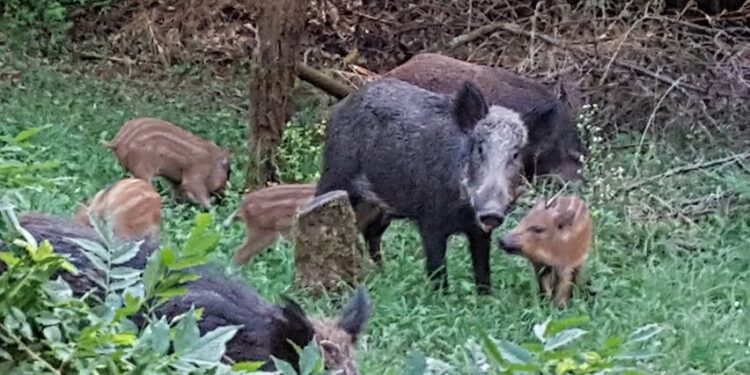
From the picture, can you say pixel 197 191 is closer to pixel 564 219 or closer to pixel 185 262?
pixel 564 219

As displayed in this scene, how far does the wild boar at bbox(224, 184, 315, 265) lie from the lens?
7.17 meters

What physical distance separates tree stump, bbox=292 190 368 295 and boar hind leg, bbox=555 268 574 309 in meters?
0.88

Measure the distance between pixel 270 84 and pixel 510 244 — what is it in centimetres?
265

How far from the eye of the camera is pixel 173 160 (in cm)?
858

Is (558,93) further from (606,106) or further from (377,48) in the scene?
(377,48)

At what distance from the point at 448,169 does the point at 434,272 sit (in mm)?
471

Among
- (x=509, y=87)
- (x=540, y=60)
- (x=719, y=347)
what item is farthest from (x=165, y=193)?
(x=719, y=347)

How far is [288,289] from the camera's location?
6.35 m

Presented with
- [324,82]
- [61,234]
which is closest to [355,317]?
[61,234]

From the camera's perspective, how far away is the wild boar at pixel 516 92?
27.1 feet

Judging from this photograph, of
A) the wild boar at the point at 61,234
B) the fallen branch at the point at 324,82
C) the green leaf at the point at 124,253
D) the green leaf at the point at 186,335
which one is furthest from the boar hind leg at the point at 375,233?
the green leaf at the point at 186,335

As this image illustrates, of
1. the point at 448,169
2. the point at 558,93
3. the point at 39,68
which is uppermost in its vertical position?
the point at 448,169

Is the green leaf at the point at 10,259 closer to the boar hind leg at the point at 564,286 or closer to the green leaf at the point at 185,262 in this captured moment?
the green leaf at the point at 185,262

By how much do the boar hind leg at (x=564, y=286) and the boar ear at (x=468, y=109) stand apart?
30.6 inches
